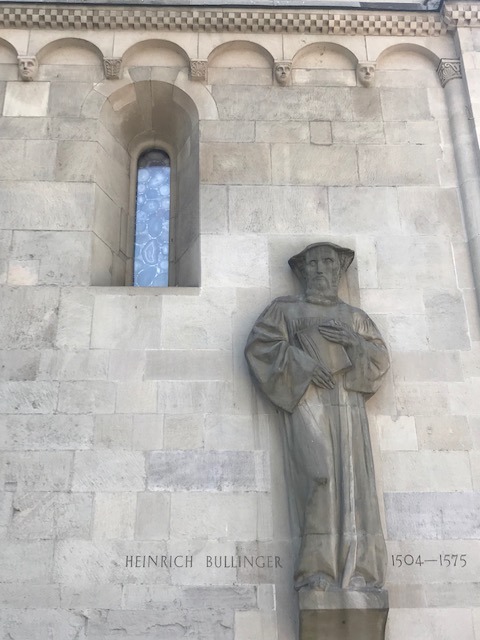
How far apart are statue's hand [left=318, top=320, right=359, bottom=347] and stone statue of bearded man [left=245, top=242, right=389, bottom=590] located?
10mm

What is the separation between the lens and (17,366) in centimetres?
809

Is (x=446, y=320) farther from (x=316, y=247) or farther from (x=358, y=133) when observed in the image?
(x=358, y=133)

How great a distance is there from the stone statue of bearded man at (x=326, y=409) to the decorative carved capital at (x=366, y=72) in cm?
269

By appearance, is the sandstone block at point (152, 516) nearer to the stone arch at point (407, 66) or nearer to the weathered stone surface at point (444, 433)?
the weathered stone surface at point (444, 433)

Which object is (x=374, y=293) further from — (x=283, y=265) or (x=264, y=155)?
(x=264, y=155)

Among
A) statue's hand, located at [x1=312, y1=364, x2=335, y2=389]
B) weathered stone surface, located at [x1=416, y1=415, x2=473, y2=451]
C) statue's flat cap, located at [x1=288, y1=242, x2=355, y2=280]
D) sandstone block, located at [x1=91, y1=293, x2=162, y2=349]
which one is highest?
statue's flat cap, located at [x1=288, y1=242, x2=355, y2=280]

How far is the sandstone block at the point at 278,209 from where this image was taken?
29.3 feet

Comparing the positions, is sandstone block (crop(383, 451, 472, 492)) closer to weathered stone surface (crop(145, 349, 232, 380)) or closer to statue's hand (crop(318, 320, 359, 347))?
statue's hand (crop(318, 320, 359, 347))

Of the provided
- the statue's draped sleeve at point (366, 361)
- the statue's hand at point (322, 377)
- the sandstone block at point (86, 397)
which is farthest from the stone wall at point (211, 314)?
the statue's hand at point (322, 377)

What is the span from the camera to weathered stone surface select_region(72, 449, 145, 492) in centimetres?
755

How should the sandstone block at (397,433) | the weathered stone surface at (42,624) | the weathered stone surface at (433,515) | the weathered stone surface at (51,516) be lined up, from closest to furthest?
the weathered stone surface at (42,624), the weathered stone surface at (51,516), the weathered stone surface at (433,515), the sandstone block at (397,433)

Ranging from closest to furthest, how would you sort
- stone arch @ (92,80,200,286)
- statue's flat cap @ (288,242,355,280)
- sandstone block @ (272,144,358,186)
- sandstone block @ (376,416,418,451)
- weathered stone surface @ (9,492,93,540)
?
weathered stone surface @ (9,492,93,540) → sandstone block @ (376,416,418,451) → statue's flat cap @ (288,242,355,280) → stone arch @ (92,80,200,286) → sandstone block @ (272,144,358,186)

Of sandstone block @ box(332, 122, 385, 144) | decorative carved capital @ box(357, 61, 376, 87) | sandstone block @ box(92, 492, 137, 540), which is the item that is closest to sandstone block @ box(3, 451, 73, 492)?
sandstone block @ box(92, 492, 137, 540)

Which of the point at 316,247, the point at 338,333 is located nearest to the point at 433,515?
the point at 338,333
